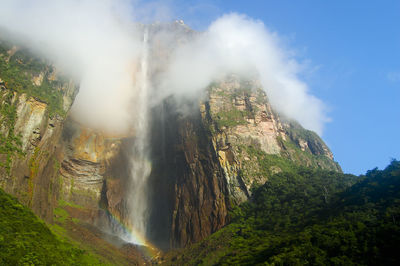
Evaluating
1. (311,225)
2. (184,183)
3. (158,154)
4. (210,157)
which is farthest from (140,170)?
(311,225)

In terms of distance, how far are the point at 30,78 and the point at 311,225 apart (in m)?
49.7

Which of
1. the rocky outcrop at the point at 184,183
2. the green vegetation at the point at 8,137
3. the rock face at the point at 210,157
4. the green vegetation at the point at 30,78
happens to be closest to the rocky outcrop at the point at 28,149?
the green vegetation at the point at 8,137

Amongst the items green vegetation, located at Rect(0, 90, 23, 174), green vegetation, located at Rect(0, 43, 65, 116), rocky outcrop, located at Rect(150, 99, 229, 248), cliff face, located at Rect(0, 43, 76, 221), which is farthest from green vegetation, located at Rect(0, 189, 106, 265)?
rocky outcrop, located at Rect(150, 99, 229, 248)

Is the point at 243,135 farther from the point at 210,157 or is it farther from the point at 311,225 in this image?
the point at 311,225

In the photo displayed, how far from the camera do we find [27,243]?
31.1 metres

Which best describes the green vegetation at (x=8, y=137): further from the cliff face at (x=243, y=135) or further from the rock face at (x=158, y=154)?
the cliff face at (x=243, y=135)

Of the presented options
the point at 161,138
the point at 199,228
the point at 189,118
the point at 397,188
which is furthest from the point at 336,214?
the point at 161,138

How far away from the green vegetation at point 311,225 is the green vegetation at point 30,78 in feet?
109

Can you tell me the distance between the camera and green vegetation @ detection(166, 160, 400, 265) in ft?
102

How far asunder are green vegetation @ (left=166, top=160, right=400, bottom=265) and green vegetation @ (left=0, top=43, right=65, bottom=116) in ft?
109

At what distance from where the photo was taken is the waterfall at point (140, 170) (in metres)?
64.4

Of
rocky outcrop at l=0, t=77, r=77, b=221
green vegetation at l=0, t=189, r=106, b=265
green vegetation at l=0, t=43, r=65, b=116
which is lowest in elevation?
green vegetation at l=0, t=189, r=106, b=265

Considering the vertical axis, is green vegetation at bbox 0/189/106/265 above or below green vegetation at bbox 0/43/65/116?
below

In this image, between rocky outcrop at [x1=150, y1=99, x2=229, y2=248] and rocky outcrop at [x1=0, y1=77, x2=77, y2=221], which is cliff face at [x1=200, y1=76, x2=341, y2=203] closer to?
rocky outcrop at [x1=150, y1=99, x2=229, y2=248]
